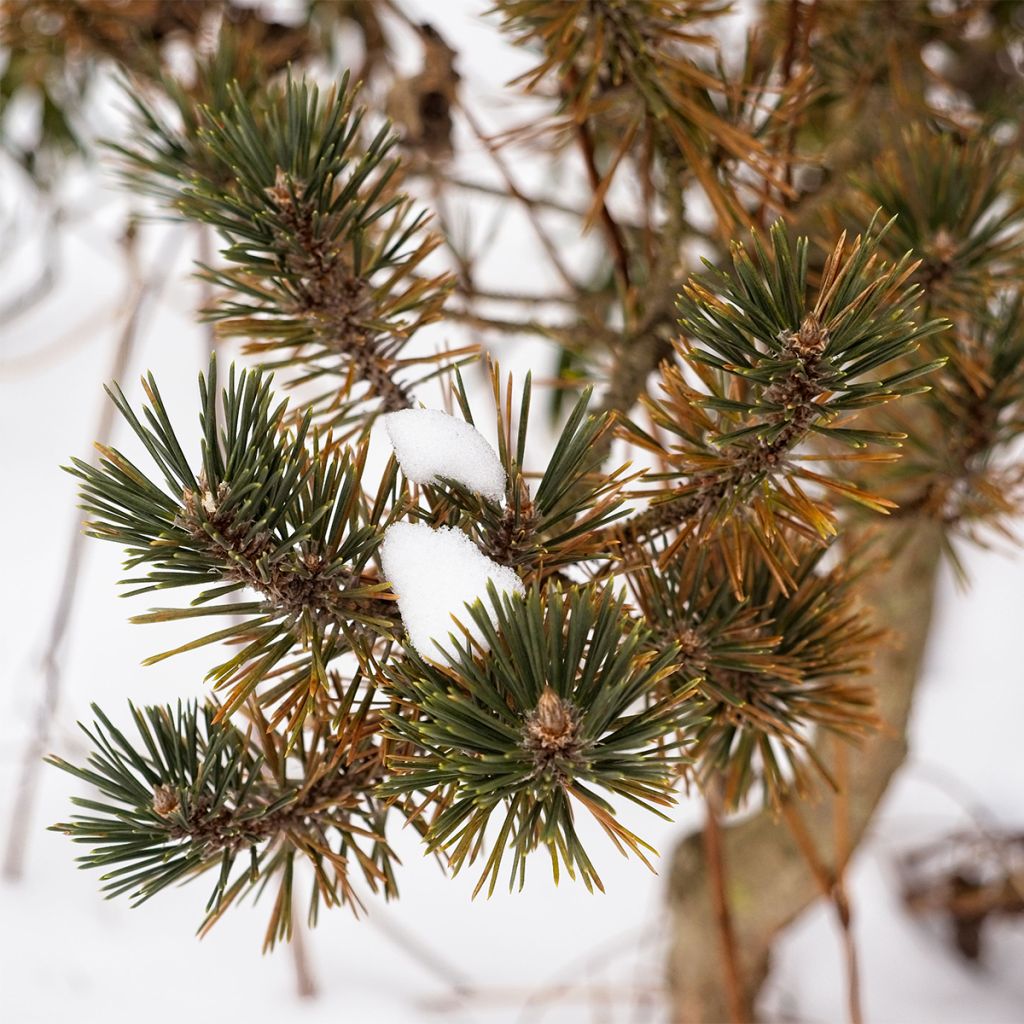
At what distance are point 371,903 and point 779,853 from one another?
220mm

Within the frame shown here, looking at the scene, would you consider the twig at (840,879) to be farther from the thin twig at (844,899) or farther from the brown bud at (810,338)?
the brown bud at (810,338)

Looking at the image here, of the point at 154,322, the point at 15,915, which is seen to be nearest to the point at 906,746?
the point at 15,915

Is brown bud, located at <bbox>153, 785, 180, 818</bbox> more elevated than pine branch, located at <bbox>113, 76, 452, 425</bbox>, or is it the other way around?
pine branch, located at <bbox>113, 76, 452, 425</bbox>

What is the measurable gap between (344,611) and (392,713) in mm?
21

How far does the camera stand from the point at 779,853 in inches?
16.6

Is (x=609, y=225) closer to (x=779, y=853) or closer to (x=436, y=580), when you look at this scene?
(x=436, y=580)

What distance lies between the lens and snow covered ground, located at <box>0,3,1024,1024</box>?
1.27ft

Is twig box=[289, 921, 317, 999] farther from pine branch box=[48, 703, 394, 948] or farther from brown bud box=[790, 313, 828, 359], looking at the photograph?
brown bud box=[790, 313, 828, 359]

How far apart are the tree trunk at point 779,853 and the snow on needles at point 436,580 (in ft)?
0.78

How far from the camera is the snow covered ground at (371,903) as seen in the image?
39 centimetres

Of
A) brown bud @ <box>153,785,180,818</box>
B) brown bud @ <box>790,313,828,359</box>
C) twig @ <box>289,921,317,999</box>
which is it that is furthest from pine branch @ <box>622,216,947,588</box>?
twig @ <box>289,921,317,999</box>

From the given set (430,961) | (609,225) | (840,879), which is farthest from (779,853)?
(609,225)

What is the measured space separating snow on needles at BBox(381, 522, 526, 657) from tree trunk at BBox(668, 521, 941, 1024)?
0.24 m

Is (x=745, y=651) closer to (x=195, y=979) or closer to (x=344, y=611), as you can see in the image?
(x=344, y=611)
